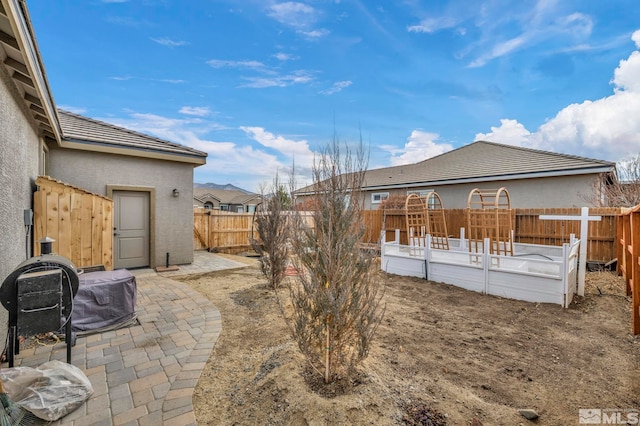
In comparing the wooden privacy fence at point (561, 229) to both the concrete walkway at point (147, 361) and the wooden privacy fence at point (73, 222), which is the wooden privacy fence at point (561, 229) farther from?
the wooden privacy fence at point (73, 222)

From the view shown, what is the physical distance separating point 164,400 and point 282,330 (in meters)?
1.59

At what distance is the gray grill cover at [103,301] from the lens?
3.63 metres

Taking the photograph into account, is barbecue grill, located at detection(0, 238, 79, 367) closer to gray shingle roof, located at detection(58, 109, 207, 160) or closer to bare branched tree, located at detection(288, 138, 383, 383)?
bare branched tree, located at detection(288, 138, 383, 383)

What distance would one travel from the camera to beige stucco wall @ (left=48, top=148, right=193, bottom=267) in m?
6.64

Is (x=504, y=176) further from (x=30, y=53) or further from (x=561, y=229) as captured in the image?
(x=30, y=53)

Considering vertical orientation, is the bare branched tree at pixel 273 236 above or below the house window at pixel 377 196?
below

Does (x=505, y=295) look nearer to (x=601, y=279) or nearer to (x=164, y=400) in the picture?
(x=601, y=279)

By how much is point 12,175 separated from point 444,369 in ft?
17.7

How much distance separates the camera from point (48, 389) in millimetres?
2188

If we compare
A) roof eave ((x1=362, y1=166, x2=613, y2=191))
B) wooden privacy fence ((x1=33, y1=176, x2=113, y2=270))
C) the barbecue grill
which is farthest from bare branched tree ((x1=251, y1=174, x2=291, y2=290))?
the barbecue grill

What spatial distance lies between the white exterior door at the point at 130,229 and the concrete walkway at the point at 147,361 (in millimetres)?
3172

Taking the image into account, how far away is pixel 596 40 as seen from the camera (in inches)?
293

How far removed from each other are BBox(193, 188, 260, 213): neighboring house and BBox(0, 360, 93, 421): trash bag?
35.9 metres

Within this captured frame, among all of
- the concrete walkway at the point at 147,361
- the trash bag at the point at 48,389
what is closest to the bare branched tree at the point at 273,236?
the concrete walkway at the point at 147,361
